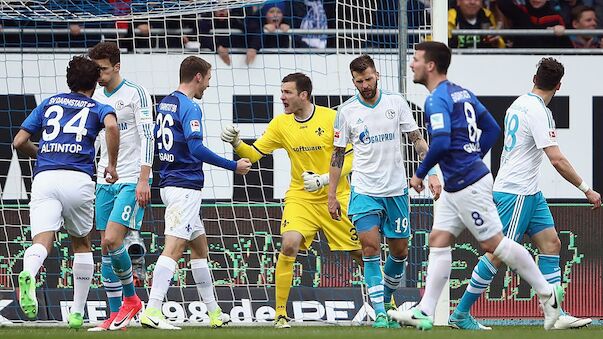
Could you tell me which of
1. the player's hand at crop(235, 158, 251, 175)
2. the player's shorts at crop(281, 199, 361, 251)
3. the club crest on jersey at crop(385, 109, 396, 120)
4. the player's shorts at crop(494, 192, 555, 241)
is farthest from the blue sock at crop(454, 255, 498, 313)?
the player's hand at crop(235, 158, 251, 175)

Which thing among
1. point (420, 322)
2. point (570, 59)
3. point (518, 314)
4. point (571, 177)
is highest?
point (570, 59)

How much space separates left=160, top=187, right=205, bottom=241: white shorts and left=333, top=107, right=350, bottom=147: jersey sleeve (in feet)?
4.38

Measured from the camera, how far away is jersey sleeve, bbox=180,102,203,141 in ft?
35.1

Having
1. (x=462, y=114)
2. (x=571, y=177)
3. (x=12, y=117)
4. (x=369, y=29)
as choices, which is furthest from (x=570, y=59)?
(x=12, y=117)

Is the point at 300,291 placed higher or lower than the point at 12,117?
lower

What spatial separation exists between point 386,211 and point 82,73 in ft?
9.68

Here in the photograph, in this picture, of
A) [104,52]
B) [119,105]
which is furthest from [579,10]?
[104,52]

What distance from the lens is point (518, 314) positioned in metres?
14.1

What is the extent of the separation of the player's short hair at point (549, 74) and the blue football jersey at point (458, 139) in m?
1.60

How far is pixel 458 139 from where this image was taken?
369 inches

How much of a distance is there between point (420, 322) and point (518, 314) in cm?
526

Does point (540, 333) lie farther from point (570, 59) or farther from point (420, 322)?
point (570, 59)

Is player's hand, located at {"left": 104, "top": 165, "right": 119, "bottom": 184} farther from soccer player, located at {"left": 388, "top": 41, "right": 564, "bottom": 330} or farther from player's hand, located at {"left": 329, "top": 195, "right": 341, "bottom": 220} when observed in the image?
soccer player, located at {"left": 388, "top": 41, "right": 564, "bottom": 330}

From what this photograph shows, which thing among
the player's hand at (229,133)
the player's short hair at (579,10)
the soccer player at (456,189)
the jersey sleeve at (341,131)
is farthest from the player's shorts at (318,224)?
the player's short hair at (579,10)
